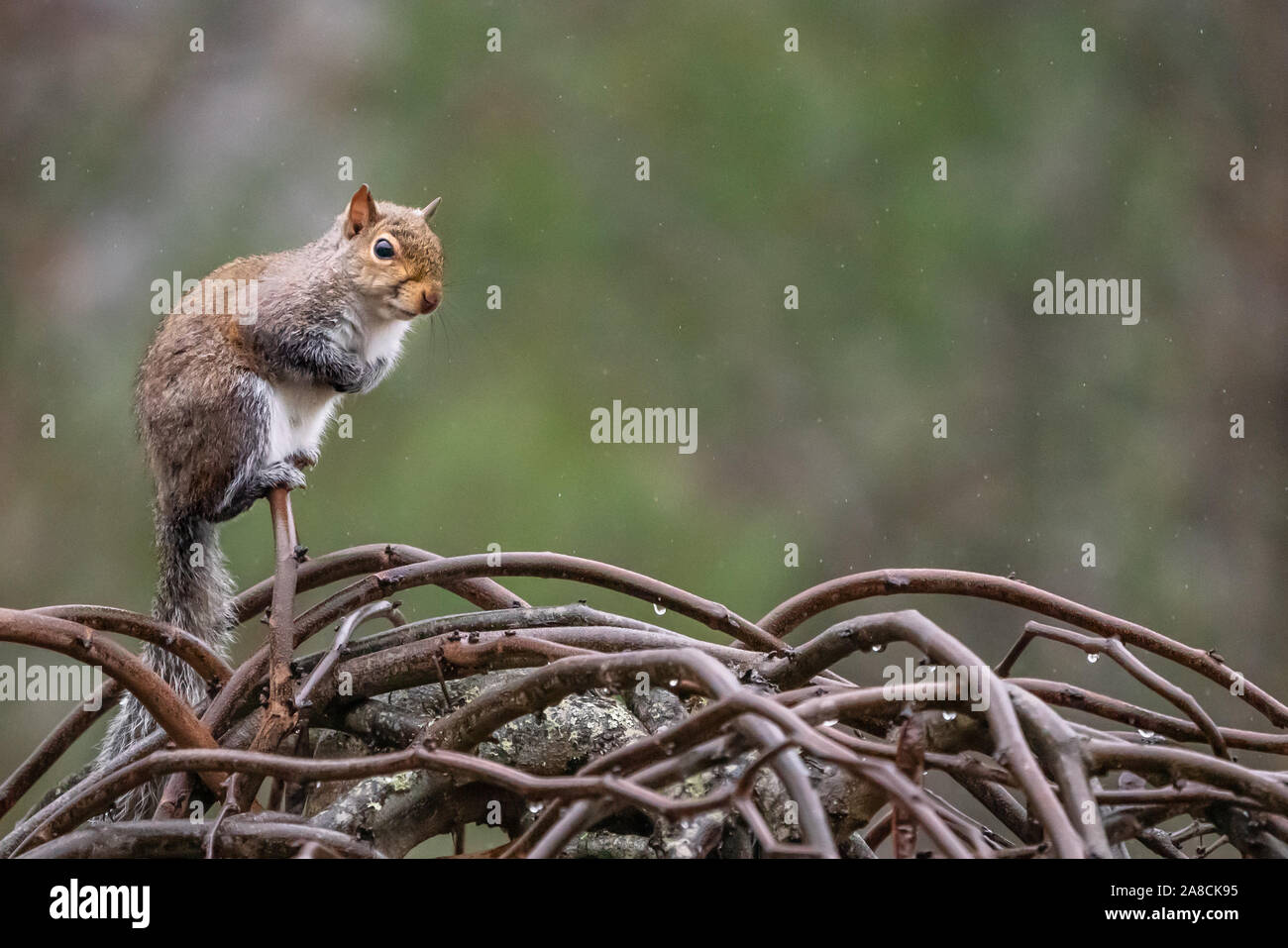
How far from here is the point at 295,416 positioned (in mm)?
1946

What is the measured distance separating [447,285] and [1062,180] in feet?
7.45

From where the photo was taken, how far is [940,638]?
76cm

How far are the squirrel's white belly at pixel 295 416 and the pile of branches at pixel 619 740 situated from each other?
25.2 inches

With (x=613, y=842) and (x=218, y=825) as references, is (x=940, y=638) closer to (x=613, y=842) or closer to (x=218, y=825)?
(x=613, y=842)

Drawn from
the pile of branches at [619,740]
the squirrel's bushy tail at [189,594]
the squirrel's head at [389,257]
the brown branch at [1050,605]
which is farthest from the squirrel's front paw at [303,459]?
the brown branch at [1050,605]

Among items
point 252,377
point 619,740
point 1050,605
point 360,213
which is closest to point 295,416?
point 252,377

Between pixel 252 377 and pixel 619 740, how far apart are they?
3.20ft

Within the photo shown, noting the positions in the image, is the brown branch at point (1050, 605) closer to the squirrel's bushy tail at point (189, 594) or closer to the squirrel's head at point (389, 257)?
the squirrel's bushy tail at point (189, 594)

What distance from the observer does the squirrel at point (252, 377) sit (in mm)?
1654

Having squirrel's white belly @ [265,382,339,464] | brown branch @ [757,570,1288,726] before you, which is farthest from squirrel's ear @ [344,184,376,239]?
brown branch @ [757,570,1288,726]

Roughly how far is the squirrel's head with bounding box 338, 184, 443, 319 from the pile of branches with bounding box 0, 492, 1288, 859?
85cm

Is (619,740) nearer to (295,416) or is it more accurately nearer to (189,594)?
(189,594)

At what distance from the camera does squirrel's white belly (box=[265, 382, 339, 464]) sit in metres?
1.79
